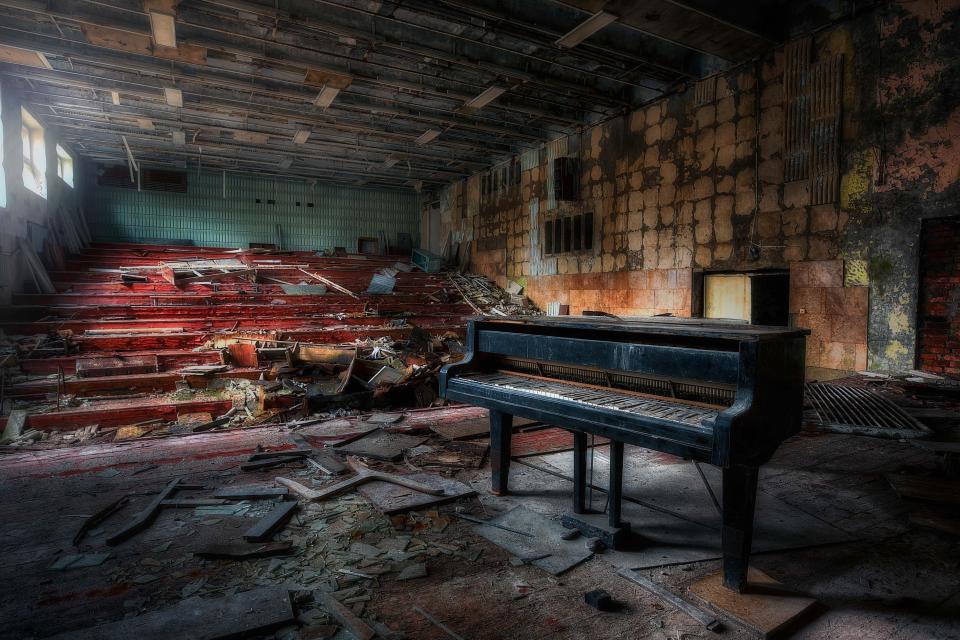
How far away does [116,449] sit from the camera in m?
4.91

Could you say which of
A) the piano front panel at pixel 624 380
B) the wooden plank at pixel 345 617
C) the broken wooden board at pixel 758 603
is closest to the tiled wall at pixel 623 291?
the piano front panel at pixel 624 380

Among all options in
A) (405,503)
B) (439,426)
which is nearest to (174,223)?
(439,426)

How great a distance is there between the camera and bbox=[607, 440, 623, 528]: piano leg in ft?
9.52

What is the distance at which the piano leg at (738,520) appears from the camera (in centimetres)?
236

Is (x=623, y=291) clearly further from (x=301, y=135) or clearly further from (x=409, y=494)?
(x=301, y=135)

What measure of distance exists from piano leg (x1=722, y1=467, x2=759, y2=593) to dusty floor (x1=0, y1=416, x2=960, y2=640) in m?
0.26

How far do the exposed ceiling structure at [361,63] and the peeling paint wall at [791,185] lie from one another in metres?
0.68

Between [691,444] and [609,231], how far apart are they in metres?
8.92

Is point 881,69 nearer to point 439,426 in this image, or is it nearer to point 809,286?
point 809,286

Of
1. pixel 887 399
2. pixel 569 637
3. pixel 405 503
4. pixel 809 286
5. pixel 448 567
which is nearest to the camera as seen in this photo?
pixel 569 637

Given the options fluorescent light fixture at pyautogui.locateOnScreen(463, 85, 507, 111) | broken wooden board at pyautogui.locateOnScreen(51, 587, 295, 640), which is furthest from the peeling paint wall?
broken wooden board at pyautogui.locateOnScreen(51, 587, 295, 640)

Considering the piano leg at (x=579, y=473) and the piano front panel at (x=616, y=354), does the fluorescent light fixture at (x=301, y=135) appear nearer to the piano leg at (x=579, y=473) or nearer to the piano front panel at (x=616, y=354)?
the piano front panel at (x=616, y=354)

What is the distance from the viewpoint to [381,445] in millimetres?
4965

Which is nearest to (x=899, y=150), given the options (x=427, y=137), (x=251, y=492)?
(x=251, y=492)
